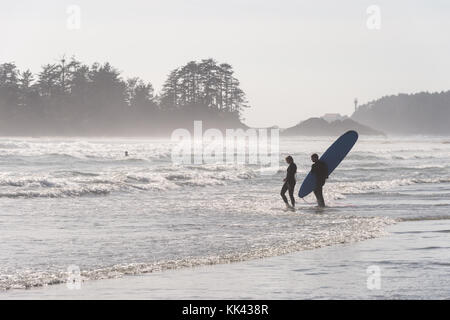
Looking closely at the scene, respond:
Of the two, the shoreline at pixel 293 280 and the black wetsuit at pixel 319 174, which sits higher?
the black wetsuit at pixel 319 174

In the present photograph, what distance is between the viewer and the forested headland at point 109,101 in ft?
408

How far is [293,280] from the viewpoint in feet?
32.4

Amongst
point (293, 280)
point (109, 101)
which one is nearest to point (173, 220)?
point (293, 280)

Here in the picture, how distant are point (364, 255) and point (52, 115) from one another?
385 ft

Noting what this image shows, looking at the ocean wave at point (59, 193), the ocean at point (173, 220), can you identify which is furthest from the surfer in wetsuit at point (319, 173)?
the ocean wave at point (59, 193)

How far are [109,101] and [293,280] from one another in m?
126

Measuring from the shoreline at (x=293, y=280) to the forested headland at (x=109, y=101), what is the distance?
4419 inches

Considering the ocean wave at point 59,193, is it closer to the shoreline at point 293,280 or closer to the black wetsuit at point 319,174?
the black wetsuit at point 319,174

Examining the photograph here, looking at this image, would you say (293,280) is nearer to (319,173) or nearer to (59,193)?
(319,173)

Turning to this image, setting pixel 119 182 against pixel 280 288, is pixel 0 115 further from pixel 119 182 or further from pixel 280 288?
pixel 280 288

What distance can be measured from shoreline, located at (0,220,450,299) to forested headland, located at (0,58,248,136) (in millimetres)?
112254

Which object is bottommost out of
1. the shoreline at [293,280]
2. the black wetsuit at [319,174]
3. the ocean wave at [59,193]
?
the shoreline at [293,280]

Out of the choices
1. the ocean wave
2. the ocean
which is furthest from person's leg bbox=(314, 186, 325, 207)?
the ocean wave

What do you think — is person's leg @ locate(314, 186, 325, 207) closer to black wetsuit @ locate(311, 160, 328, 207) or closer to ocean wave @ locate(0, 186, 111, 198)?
black wetsuit @ locate(311, 160, 328, 207)
